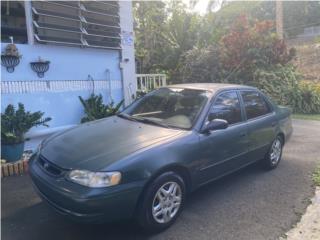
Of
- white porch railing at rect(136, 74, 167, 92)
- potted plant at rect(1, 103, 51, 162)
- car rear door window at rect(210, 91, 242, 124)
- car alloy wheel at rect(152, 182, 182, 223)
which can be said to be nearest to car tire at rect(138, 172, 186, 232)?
car alloy wheel at rect(152, 182, 182, 223)

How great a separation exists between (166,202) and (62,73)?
172 inches

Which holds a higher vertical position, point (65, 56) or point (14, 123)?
point (65, 56)

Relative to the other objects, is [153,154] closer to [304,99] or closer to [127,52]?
[127,52]

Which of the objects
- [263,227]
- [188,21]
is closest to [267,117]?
[263,227]

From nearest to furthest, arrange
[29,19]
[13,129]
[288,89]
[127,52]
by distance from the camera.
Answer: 1. [13,129]
2. [29,19]
3. [127,52]
4. [288,89]

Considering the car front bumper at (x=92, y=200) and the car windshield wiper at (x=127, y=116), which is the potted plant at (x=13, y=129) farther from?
the car front bumper at (x=92, y=200)

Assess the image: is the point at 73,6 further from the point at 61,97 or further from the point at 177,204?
the point at 177,204

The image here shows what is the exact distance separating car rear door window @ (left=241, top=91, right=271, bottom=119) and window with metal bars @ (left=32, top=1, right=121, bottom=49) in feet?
12.6

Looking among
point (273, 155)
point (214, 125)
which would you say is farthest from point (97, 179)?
point (273, 155)

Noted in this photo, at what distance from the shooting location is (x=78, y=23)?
7121 mm

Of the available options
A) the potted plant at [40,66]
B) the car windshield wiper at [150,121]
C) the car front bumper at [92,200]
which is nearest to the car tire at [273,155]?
the car windshield wiper at [150,121]

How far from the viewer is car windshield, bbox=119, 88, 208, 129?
13.7 feet

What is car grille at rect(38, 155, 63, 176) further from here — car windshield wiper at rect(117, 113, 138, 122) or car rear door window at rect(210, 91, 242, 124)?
car rear door window at rect(210, 91, 242, 124)

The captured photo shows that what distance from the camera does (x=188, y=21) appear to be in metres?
15.6
